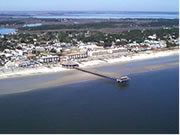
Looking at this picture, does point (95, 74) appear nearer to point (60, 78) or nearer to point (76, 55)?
point (60, 78)

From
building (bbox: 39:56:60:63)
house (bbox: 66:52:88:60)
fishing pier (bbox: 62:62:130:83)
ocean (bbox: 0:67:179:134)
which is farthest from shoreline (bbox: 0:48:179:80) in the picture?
ocean (bbox: 0:67:179:134)

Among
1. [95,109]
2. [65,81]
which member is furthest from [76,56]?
[95,109]

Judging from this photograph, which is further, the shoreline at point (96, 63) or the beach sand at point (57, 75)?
the shoreline at point (96, 63)

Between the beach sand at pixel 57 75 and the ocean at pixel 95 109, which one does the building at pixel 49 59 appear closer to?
the beach sand at pixel 57 75

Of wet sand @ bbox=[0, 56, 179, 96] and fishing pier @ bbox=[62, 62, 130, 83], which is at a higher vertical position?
fishing pier @ bbox=[62, 62, 130, 83]

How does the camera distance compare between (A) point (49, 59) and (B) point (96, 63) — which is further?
(A) point (49, 59)

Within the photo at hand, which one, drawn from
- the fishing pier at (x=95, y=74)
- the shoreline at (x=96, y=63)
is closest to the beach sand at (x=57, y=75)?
the shoreline at (x=96, y=63)

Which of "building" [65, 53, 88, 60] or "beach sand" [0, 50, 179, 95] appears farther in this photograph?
"building" [65, 53, 88, 60]

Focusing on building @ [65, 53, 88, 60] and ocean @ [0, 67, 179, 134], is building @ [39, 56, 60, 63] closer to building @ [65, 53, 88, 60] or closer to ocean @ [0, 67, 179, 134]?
building @ [65, 53, 88, 60]
